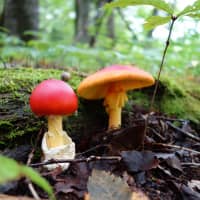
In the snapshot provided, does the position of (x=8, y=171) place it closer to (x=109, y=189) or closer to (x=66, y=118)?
(x=109, y=189)

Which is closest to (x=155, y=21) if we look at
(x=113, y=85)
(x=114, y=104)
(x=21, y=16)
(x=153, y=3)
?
(x=153, y=3)

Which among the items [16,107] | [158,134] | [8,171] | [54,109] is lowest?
[158,134]

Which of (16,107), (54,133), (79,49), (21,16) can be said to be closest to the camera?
(54,133)

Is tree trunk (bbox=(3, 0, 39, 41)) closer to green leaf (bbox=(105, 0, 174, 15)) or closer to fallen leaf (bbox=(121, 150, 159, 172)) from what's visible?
green leaf (bbox=(105, 0, 174, 15))

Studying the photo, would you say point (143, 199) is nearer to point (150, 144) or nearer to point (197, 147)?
point (150, 144)

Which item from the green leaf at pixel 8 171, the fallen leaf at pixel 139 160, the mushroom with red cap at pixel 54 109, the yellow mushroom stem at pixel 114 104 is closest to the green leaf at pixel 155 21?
the yellow mushroom stem at pixel 114 104

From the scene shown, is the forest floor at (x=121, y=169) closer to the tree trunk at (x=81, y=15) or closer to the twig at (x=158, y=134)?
the twig at (x=158, y=134)

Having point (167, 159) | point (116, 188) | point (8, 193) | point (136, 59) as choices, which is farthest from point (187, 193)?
point (136, 59)
